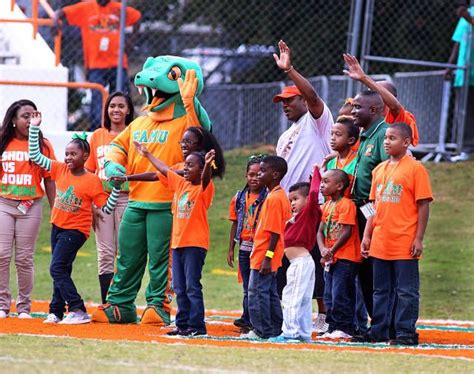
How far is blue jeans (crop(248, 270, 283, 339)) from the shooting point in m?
9.15

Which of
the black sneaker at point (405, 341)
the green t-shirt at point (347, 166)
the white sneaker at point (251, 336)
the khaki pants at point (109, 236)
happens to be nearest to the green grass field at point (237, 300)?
the black sneaker at point (405, 341)

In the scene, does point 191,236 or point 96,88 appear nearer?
point 191,236

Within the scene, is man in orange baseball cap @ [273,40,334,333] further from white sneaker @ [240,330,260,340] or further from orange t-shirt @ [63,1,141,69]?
orange t-shirt @ [63,1,141,69]

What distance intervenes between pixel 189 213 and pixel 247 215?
553 mm

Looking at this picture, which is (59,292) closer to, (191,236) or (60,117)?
(191,236)

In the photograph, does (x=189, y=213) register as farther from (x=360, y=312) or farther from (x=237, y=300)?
(x=237, y=300)

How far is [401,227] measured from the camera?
897cm

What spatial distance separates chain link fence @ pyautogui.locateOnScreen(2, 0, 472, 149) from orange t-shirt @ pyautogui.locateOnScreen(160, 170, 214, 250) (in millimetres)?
6651

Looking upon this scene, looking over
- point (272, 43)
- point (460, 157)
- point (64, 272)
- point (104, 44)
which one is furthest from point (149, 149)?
point (460, 157)

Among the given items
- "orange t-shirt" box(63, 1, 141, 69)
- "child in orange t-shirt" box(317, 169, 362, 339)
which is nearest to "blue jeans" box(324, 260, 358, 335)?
"child in orange t-shirt" box(317, 169, 362, 339)

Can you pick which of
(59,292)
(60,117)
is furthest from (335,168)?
(60,117)

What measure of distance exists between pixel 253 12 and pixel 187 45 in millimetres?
1691

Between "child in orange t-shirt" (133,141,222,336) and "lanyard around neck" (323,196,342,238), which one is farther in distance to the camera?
"lanyard around neck" (323,196,342,238)

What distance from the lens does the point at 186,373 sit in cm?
711
